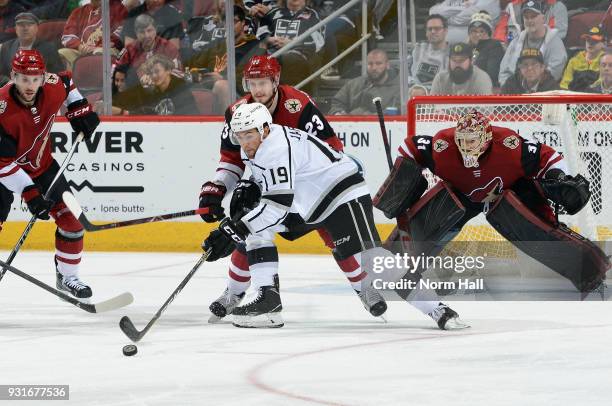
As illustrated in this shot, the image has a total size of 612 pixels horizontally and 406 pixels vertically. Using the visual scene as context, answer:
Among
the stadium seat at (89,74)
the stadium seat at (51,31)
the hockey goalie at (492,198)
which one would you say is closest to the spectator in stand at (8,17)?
the stadium seat at (51,31)

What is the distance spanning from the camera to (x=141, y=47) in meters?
7.93

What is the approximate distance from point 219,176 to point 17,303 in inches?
46.2

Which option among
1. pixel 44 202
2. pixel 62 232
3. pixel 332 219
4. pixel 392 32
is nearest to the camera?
pixel 332 219

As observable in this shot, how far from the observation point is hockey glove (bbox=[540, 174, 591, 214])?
5141mm

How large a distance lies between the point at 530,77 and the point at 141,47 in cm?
233

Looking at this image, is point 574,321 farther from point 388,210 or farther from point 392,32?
point 392,32

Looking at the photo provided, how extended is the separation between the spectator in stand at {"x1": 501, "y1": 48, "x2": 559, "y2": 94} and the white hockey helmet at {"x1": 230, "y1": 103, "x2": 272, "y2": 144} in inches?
124

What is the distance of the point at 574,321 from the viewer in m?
4.84

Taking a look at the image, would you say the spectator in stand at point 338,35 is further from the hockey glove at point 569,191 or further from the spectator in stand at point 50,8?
the hockey glove at point 569,191

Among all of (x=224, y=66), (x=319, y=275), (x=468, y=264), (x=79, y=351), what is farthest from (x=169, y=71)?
(x=79, y=351)

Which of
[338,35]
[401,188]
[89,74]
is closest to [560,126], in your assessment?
[401,188]

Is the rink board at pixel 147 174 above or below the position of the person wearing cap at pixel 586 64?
below

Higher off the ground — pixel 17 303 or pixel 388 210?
pixel 388 210

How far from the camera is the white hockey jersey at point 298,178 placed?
14.8 feet
